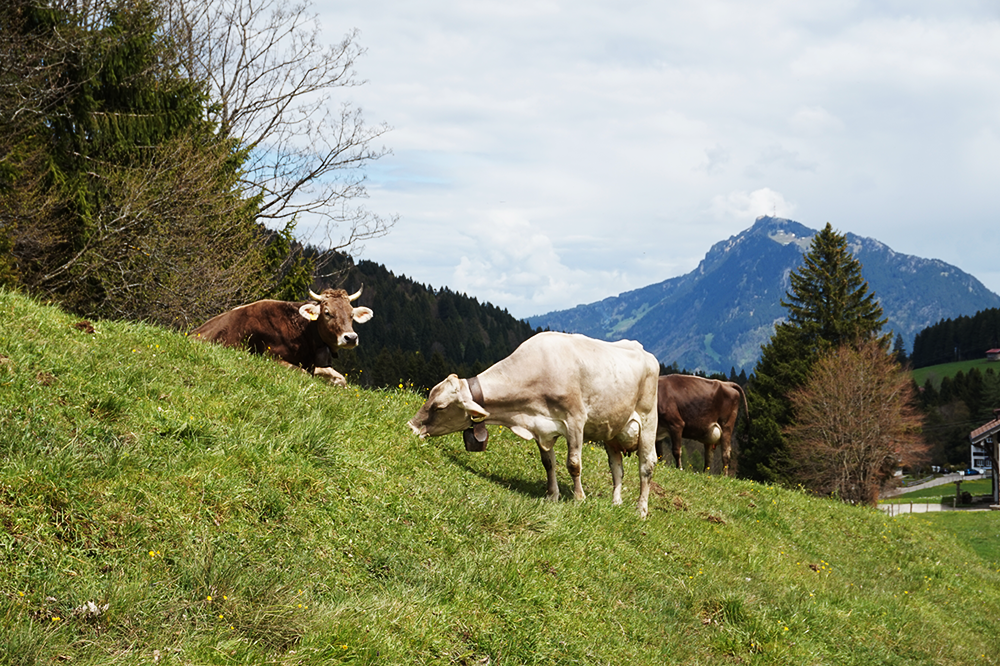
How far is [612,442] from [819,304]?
184 feet

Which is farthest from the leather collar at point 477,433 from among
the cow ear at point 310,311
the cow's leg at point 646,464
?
the cow ear at point 310,311

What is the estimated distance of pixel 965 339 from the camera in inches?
7633

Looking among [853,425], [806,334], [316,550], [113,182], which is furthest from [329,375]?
[806,334]

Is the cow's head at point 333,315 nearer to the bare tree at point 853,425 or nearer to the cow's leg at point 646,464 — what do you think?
the cow's leg at point 646,464

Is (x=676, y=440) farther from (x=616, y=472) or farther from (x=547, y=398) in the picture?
(x=547, y=398)

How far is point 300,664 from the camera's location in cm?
518

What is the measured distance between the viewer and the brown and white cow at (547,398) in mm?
10719

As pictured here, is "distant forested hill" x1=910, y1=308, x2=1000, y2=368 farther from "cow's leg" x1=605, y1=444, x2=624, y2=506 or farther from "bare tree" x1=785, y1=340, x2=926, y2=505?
"cow's leg" x1=605, y1=444, x2=624, y2=506

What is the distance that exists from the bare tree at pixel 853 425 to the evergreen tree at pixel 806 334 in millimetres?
3992

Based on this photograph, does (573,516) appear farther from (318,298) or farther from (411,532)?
(318,298)

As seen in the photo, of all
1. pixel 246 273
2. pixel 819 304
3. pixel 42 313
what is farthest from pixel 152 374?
pixel 819 304

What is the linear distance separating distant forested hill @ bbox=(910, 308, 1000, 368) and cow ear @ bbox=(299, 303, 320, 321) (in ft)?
693

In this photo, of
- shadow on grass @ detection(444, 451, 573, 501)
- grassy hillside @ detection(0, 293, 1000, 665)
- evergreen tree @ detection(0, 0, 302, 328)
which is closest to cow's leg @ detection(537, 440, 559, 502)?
shadow on grass @ detection(444, 451, 573, 501)

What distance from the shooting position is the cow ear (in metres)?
14.0
